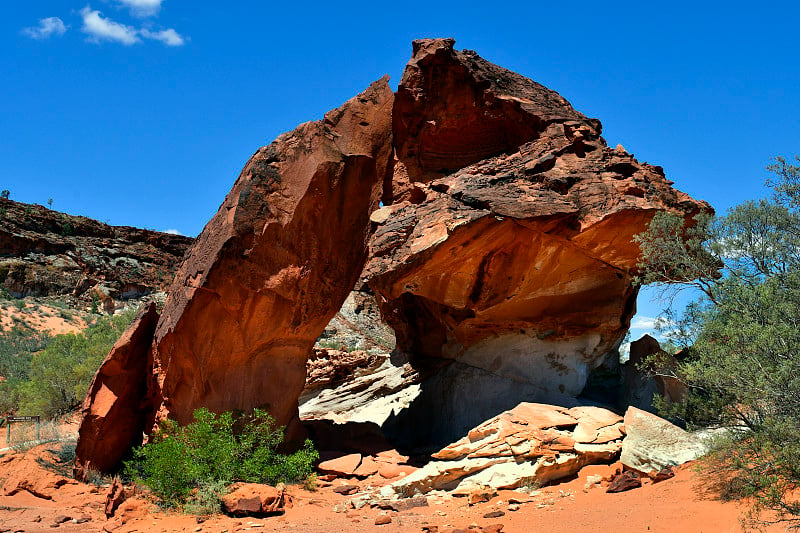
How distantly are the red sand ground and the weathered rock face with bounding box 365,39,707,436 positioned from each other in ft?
10.3

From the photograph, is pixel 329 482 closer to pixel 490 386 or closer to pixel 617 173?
pixel 490 386

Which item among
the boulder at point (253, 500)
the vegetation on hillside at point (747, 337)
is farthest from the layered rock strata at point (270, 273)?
the vegetation on hillside at point (747, 337)

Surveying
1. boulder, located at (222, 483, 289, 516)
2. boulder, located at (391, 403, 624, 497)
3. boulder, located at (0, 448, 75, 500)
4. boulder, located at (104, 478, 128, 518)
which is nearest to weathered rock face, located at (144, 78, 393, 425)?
boulder, located at (104, 478, 128, 518)

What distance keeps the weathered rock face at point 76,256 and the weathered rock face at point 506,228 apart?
30.7 metres

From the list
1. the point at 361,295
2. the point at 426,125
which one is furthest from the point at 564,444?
the point at 361,295

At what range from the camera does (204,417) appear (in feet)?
30.5

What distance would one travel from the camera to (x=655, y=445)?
8523mm

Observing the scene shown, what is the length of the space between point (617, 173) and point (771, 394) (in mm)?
4867

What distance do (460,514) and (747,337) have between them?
3885 mm

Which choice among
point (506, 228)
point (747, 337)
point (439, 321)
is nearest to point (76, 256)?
point (439, 321)

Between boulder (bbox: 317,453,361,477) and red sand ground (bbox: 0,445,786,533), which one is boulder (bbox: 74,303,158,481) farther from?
boulder (bbox: 317,453,361,477)

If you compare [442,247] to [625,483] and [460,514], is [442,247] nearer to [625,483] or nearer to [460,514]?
[460,514]

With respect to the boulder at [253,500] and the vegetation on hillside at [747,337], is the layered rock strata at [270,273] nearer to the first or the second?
the boulder at [253,500]

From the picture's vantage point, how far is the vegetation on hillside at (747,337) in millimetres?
5719
